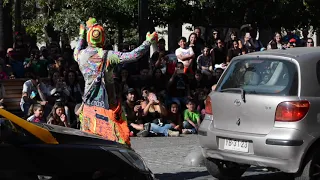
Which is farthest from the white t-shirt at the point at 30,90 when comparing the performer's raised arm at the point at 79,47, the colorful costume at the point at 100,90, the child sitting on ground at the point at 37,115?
the colorful costume at the point at 100,90

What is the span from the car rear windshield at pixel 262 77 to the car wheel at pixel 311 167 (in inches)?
28.0

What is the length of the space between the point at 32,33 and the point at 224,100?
18.3 metres

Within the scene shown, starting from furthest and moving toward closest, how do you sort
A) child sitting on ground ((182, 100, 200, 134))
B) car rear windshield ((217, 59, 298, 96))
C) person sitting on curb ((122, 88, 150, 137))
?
child sitting on ground ((182, 100, 200, 134)) → person sitting on curb ((122, 88, 150, 137)) → car rear windshield ((217, 59, 298, 96))

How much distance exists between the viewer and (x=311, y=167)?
7871mm

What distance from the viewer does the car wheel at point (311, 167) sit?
25.8ft

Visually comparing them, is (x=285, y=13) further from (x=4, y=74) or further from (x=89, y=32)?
(x=89, y=32)

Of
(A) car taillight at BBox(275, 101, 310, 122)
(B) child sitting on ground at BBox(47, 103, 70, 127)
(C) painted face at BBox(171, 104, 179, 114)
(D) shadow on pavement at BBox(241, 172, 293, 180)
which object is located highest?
(A) car taillight at BBox(275, 101, 310, 122)

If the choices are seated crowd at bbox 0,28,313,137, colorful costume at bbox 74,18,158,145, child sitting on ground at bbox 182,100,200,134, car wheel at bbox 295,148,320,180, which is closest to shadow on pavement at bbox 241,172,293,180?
car wheel at bbox 295,148,320,180

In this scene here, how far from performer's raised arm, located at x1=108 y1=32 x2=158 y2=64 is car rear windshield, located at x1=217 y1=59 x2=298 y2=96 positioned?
1.10 m

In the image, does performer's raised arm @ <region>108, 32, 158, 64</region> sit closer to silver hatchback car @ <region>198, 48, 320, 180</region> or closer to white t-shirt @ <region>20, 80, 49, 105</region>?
silver hatchback car @ <region>198, 48, 320, 180</region>

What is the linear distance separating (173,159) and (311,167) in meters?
3.20

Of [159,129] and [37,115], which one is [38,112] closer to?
[37,115]

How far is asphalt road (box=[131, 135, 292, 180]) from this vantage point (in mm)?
9477

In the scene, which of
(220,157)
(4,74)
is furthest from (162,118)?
(220,157)
